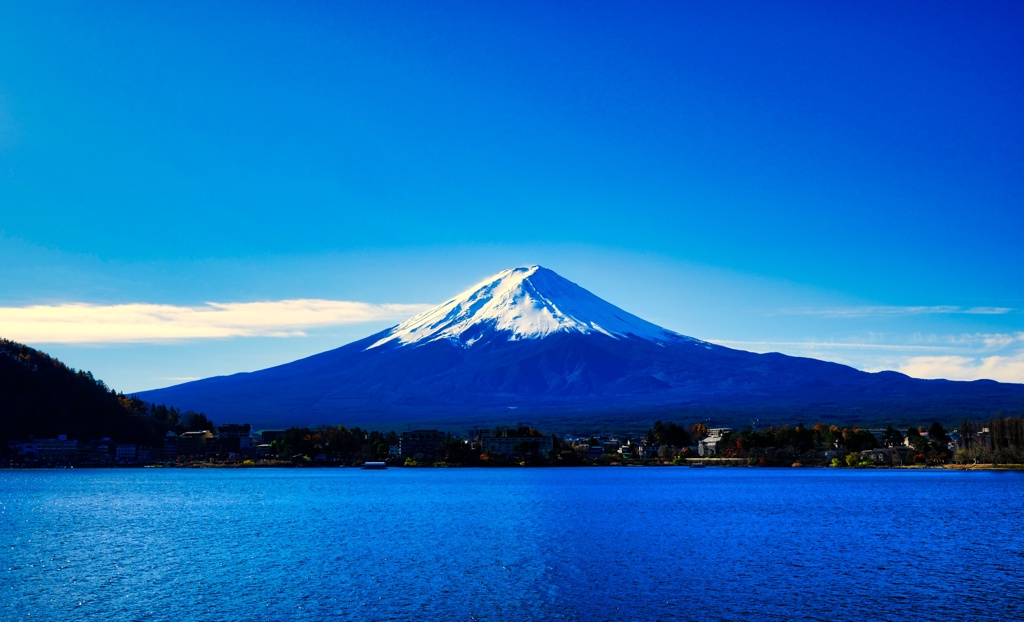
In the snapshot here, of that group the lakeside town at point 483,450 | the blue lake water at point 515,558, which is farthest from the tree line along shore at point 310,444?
the blue lake water at point 515,558

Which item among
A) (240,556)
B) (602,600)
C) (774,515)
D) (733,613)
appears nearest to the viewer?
(733,613)

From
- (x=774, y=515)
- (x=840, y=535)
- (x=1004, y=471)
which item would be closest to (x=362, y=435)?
(x=1004, y=471)

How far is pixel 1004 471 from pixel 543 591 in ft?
339

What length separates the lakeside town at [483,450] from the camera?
139 metres

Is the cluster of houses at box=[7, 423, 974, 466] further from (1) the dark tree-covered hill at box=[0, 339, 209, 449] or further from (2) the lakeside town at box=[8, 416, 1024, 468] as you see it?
(1) the dark tree-covered hill at box=[0, 339, 209, 449]

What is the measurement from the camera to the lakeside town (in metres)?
139

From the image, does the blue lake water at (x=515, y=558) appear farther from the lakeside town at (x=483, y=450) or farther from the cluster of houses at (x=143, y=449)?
the lakeside town at (x=483, y=450)

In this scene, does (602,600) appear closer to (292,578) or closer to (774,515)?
(292,578)

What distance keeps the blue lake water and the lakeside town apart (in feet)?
212

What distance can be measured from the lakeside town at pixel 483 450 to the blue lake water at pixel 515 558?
212ft

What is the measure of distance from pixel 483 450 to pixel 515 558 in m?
106

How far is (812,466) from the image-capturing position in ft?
485

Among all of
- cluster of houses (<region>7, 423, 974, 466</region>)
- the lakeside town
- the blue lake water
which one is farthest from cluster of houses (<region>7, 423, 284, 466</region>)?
the blue lake water

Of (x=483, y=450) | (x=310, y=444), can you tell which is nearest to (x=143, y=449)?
(x=310, y=444)
